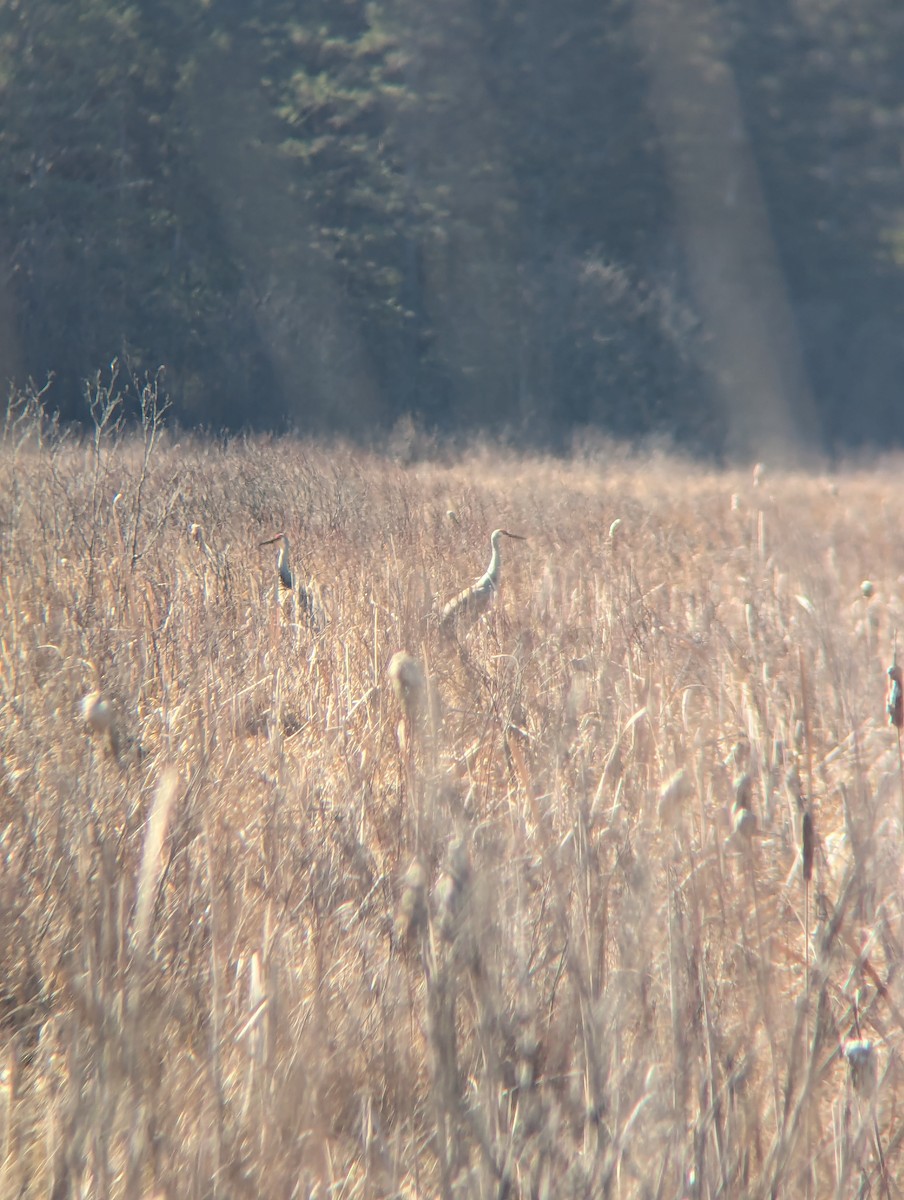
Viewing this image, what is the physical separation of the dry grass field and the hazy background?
42.9 feet

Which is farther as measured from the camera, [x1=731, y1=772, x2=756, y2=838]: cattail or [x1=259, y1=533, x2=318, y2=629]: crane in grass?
[x1=259, y1=533, x2=318, y2=629]: crane in grass

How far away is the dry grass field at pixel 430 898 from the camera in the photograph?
140 cm

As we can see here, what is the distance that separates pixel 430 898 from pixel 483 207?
1922 centimetres

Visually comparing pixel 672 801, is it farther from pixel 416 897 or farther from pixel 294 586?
pixel 294 586

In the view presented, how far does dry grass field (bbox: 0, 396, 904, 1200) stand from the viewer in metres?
1.40

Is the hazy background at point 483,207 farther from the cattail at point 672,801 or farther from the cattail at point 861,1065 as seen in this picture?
the cattail at point 861,1065

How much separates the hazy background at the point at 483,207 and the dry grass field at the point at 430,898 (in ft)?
42.9

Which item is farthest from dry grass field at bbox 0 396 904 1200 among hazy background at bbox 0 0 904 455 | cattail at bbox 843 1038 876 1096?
hazy background at bbox 0 0 904 455

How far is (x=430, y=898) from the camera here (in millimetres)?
1606

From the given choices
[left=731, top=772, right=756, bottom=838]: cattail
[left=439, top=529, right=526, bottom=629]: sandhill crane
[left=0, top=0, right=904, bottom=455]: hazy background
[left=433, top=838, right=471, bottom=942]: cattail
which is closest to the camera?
[left=433, top=838, right=471, bottom=942]: cattail

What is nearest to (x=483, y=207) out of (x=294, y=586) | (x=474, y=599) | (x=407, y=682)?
(x=474, y=599)

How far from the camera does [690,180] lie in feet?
67.5

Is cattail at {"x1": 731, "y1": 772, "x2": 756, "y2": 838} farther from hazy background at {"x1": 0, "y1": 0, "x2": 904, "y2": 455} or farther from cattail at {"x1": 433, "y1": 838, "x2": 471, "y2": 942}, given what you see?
hazy background at {"x1": 0, "y1": 0, "x2": 904, "y2": 455}

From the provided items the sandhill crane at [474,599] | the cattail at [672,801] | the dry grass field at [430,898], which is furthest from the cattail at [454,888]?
the sandhill crane at [474,599]
